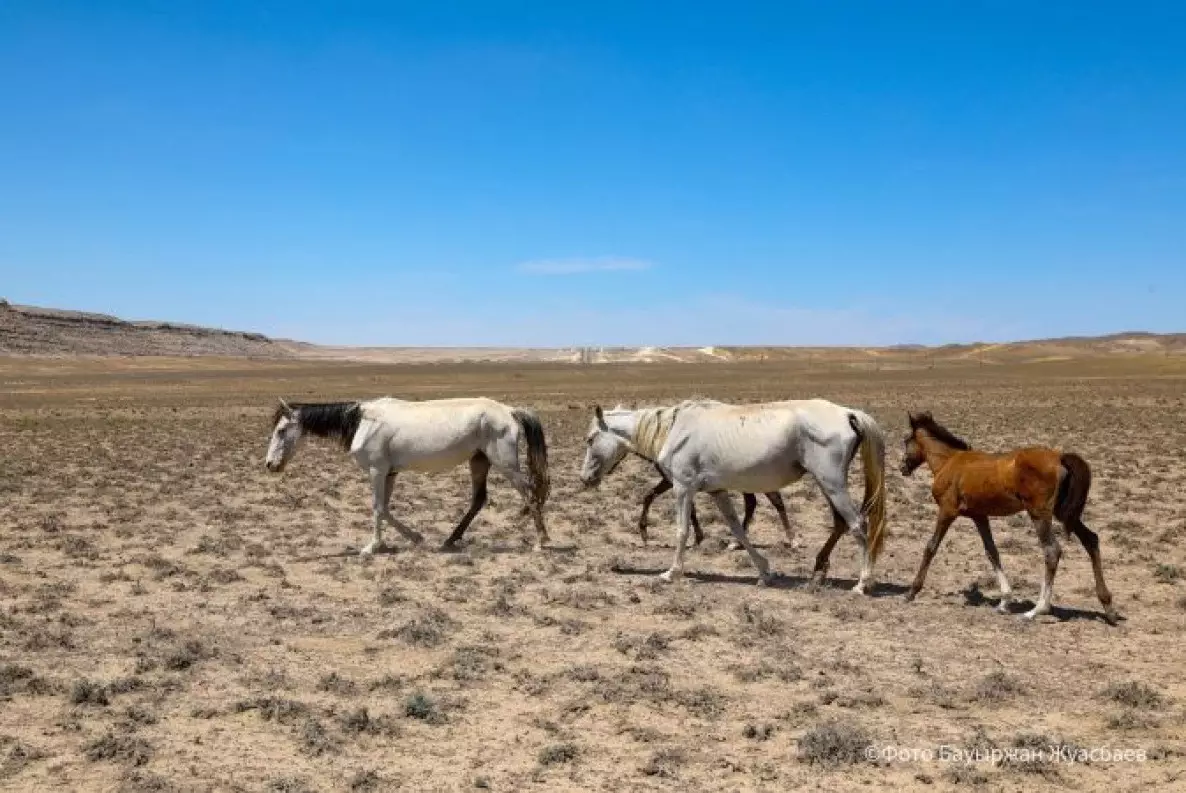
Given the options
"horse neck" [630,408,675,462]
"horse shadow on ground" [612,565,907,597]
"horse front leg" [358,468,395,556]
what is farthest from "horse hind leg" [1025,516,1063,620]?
"horse front leg" [358,468,395,556]

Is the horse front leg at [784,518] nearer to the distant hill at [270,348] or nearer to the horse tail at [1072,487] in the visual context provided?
the horse tail at [1072,487]

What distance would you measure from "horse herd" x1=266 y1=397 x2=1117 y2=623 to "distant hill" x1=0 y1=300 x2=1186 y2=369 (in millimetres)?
91583

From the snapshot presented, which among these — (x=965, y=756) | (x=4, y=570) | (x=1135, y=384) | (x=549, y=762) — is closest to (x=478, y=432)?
(x=4, y=570)

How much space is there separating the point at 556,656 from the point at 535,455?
472cm

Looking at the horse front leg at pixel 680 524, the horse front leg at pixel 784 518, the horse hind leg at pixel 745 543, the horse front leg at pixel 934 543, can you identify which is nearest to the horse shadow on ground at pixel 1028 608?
the horse front leg at pixel 934 543

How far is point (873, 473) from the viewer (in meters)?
9.81

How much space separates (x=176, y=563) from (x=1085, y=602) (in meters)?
10.0

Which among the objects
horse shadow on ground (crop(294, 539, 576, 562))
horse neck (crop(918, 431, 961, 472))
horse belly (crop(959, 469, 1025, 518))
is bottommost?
horse shadow on ground (crop(294, 539, 576, 562))

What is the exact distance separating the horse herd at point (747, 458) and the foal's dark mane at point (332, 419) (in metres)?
0.02

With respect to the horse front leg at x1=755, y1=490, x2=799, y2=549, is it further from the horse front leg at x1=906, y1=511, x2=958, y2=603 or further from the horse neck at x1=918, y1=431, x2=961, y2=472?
the horse front leg at x1=906, y1=511, x2=958, y2=603

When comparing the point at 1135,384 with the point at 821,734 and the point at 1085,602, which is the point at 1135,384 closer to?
the point at 1085,602

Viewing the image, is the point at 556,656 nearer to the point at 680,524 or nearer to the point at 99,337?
the point at 680,524

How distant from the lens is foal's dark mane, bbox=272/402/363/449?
12766 mm

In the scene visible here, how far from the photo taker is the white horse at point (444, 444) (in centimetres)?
1229
